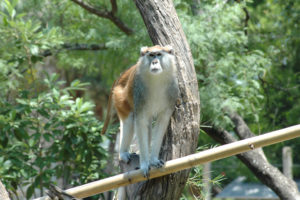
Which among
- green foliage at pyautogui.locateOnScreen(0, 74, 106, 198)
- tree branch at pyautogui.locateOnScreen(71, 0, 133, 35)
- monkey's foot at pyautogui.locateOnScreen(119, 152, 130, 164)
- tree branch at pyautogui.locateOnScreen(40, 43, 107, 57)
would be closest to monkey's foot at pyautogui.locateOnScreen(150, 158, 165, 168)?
monkey's foot at pyautogui.locateOnScreen(119, 152, 130, 164)

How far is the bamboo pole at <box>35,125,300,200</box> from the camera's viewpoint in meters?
2.49

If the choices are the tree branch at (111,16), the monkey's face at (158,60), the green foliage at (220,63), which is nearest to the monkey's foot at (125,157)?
the monkey's face at (158,60)

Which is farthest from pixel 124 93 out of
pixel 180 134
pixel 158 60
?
pixel 180 134

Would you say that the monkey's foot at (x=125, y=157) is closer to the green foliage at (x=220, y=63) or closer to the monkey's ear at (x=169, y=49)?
the monkey's ear at (x=169, y=49)

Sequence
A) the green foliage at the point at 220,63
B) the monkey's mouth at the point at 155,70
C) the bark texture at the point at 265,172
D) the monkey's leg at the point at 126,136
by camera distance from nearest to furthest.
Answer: the monkey's mouth at the point at 155,70 → the monkey's leg at the point at 126,136 → the green foliage at the point at 220,63 → the bark texture at the point at 265,172

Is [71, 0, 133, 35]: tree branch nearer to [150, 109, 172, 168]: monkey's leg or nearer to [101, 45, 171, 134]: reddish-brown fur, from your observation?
[101, 45, 171, 134]: reddish-brown fur

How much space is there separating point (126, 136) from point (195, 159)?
2.23 ft

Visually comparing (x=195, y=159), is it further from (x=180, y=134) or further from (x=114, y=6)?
(x=114, y=6)

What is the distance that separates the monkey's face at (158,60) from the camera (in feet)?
8.65

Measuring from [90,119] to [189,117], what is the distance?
1.92 metres

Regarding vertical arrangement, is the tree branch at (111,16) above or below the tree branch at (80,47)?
above

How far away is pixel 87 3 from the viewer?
514cm

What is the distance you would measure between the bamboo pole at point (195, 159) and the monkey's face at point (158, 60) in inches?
24.3

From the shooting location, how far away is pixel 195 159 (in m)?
2.49
